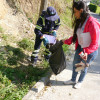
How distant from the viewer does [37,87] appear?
10.4 feet

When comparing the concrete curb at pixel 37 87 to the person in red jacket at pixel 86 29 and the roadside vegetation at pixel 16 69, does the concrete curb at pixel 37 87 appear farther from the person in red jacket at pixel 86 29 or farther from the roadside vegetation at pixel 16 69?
the person in red jacket at pixel 86 29

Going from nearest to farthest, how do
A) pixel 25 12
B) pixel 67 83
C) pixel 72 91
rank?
1. pixel 72 91
2. pixel 67 83
3. pixel 25 12

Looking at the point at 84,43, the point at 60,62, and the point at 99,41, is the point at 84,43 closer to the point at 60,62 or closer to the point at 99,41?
the point at 99,41

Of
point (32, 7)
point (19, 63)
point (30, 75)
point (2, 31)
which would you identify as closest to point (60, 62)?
point (30, 75)

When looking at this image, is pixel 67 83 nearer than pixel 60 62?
No

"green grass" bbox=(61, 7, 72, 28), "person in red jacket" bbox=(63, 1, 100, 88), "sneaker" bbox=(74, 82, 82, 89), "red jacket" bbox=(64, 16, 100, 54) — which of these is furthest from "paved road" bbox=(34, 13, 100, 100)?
"green grass" bbox=(61, 7, 72, 28)

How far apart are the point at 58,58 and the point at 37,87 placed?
822mm

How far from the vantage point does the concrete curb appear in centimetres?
293

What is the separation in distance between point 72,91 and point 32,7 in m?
5.64

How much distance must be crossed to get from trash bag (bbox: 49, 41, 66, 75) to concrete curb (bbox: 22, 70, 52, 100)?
0.41m

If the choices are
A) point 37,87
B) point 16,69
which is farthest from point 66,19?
point 37,87

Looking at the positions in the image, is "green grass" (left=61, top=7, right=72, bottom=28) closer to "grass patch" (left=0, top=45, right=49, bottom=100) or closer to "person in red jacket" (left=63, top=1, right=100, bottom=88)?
"grass patch" (left=0, top=45, right=49, bottom=100)

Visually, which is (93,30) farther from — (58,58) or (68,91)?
(68,91)

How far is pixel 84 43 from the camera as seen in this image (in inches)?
108
